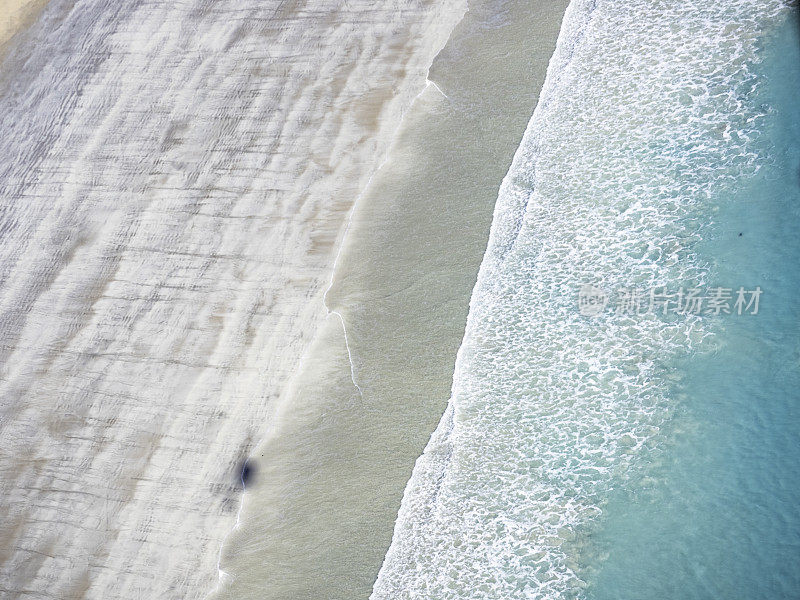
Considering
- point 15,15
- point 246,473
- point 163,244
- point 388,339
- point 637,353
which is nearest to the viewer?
point 637,353

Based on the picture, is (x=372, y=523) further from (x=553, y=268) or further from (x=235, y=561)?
(x=553, y=268)

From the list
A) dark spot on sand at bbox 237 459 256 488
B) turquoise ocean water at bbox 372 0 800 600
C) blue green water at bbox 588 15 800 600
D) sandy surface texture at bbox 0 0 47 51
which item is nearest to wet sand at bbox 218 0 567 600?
dark spot on sand at bbox 237 459 256 488

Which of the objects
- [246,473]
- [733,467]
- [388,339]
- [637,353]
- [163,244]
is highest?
[163,244]

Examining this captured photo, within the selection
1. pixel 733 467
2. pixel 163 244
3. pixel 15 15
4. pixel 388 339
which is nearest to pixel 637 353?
pixel 733 467

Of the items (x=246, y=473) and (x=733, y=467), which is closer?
(x=733, y=467)

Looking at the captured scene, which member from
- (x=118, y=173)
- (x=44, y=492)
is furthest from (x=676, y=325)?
(x=118, y=173)

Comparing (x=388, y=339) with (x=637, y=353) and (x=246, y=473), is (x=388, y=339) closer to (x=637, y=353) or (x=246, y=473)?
(x=246, y=473)

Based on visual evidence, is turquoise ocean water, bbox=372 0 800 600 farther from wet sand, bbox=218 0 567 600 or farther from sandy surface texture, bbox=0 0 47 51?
sandy surface texture, bbox=0 0 47 51
